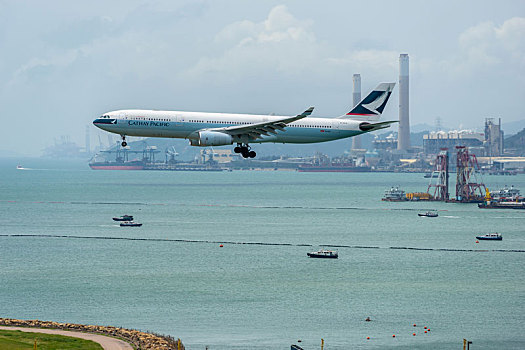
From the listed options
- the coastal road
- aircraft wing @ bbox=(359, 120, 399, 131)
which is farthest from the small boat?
the coastal road

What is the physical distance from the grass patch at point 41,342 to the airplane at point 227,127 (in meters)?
22.8

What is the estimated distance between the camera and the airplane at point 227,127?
322 ft

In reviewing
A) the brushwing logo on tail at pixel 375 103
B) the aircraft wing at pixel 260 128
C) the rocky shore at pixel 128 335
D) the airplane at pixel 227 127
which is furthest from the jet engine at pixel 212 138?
the brushwing logo on tail at pixel 375 103

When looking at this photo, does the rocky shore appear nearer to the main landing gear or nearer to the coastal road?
the coastal road

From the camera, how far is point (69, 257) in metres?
178

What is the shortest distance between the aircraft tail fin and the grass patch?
50112 millimetres

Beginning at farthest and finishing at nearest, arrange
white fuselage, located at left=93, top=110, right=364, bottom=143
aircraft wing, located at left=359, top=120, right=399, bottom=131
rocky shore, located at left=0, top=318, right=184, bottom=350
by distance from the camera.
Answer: aircraft wing, located at left=359, top=120, right=399, bottom=131 → white fuselage, located at left=93, top=110, right=364, bottom=143 → rocky shore, located at left=0, top=318, right=184, bottom=350

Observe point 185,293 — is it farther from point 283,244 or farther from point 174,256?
point 283,244

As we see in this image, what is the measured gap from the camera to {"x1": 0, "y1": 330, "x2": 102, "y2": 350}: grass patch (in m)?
79.8

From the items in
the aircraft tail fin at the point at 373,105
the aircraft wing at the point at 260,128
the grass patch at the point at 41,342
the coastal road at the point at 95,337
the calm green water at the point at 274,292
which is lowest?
the calm green water at the point at 274,292

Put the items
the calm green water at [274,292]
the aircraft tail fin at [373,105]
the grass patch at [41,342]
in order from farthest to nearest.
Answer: the calm green water at [274,292]
the aircraft tail fin at [373,105]
the grass patch at [41,342]

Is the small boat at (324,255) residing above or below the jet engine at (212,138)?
below

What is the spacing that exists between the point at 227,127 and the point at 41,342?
34.8 meters

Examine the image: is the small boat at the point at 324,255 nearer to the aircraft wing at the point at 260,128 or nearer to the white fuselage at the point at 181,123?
the white fuselage at the point at 181,123
